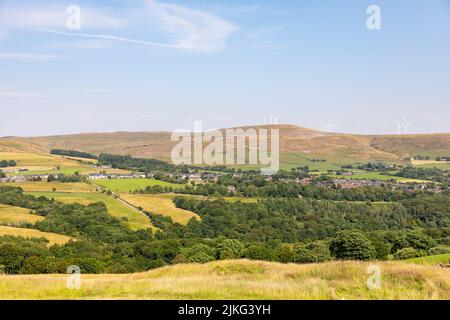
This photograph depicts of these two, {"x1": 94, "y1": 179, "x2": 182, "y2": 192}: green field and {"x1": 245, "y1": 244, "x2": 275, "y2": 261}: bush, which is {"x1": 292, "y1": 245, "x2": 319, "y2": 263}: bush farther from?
{"x1": 94, "y1": 179, "x2": 182, "y2": 192}: green field

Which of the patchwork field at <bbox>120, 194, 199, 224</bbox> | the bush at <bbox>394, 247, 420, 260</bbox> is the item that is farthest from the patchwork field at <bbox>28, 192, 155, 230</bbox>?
the bush at <bbox>394, 247, 420, 260</bbox>

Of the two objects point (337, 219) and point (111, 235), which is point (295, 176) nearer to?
point (337, 219)

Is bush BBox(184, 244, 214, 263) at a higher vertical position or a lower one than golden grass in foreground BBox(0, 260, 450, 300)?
lower

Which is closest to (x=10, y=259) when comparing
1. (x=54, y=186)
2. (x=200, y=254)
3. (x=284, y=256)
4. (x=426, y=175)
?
(x=200, y=254)

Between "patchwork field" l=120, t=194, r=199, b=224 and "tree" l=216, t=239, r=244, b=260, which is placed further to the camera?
"patchwork field" l=120, t=194, r=199, b=224

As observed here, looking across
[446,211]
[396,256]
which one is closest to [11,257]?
[396,256]

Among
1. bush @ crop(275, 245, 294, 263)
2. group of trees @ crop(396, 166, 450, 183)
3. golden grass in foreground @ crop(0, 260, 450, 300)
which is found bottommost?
bush @ crop(275, 245, 294, 263)

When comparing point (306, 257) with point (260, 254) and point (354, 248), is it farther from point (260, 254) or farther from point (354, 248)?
point (260, 254)

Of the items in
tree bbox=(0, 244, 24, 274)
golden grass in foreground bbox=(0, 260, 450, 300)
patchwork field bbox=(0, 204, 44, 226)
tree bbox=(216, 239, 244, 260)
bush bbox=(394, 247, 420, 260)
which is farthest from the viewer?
patchwork field bbox=(0, 204, 44, 226)
